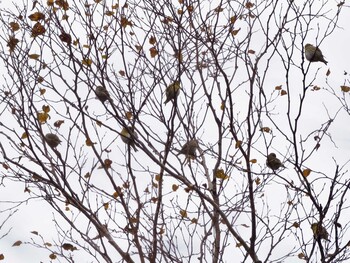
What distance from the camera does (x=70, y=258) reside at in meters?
5.26

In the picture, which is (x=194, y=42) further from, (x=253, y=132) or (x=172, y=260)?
(x=172, y=260)

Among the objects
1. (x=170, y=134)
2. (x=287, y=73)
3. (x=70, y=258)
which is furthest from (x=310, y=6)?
(x=70, y=258)

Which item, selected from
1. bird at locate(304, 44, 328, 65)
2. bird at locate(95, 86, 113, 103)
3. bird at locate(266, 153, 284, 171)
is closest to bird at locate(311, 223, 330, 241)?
bird at locate(266, 153, 284, 171)

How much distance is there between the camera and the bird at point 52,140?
14.7 feet

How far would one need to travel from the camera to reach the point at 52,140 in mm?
4527

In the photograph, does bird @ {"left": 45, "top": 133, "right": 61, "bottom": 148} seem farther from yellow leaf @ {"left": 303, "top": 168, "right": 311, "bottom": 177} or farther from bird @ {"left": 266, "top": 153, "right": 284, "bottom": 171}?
yellow leaf @ {"left": 303, "top": 168, "right": 311, "bottom": 177}

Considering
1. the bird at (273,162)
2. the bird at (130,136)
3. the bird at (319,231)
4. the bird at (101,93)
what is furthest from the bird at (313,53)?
the bird at (101,93)

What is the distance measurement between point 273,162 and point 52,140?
2.00m

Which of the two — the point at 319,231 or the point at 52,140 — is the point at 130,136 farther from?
the point at 319,231

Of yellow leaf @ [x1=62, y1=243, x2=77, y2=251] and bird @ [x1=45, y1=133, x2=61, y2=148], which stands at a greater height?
bird @ [x1=45, y1=133, x2=61, y2=148]

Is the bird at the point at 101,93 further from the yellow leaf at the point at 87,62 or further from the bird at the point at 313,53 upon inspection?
the bird at the point at 313,53

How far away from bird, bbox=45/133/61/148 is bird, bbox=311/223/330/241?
2.35 m

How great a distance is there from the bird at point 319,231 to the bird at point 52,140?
2.35 meters

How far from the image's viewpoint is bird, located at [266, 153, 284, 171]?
166 inches
